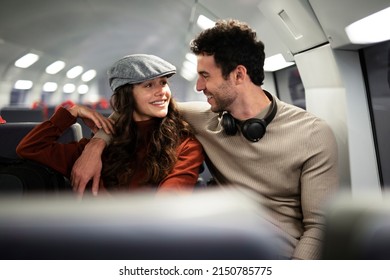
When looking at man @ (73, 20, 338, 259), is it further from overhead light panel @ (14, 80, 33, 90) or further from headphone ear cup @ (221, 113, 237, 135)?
overhead light panel @ (14, 80, 33, 90)

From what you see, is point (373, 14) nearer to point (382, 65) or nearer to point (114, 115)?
point (382, 65)

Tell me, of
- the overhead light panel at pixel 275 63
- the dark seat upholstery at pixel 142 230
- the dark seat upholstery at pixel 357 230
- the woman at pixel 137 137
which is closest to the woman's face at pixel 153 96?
the woman at pixel 137 137

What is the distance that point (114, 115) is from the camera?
134 centimetres

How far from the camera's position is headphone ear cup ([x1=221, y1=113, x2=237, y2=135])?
119 centimetres

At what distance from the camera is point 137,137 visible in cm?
128

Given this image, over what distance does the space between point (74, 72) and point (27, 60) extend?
164mm

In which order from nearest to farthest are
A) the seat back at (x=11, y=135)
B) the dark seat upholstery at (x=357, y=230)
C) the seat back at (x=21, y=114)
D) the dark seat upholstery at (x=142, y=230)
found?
1. the dark seat upholstery at (x=357, y=230)
2. the dark seat upholstery at (x=142, y=230)
3. the seat back at (x=11, y=135)
4. the seat back at (x=21, y=114)

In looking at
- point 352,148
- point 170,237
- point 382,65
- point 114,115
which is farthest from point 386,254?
point 114,115

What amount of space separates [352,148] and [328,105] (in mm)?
207

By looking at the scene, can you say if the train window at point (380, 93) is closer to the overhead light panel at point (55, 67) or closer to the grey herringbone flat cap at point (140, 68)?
the grey herringbone flat cap at point (140, 68)

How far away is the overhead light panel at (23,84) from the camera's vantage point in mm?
1427

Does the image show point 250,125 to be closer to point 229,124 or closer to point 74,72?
point 229,124

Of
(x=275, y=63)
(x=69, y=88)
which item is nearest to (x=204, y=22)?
(x=275, y=63)

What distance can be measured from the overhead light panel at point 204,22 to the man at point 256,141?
19mm
